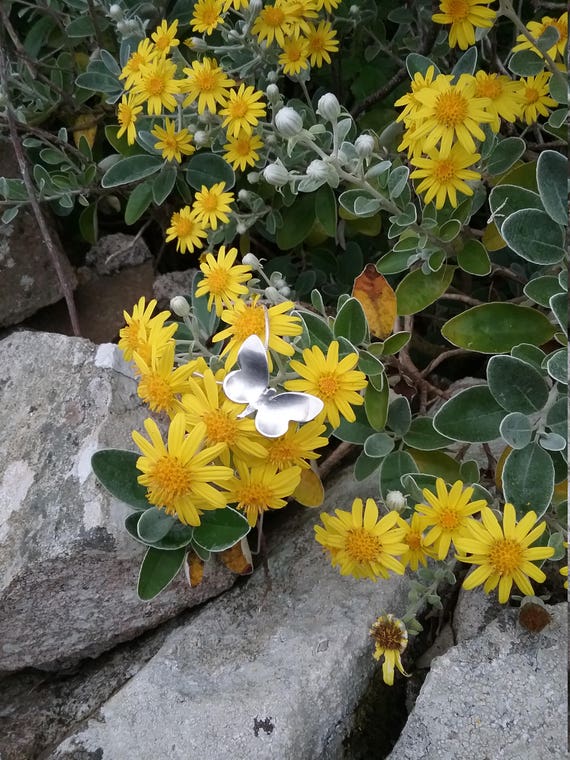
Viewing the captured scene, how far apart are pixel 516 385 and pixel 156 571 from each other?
87 centimetres

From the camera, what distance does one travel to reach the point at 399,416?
71.7 inches

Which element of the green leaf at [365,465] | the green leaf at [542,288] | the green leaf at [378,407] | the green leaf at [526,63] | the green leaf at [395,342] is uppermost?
the green leaf at [526,63]

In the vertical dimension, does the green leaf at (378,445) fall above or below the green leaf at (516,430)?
below

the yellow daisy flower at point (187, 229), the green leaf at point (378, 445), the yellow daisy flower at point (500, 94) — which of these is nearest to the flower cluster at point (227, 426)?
the green leaf at point (378, 445)

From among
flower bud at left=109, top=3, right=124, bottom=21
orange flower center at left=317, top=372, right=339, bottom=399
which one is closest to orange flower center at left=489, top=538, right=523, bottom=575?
orange flower center at left=317, top=372, right=339, bottom=399

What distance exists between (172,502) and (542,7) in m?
1.85

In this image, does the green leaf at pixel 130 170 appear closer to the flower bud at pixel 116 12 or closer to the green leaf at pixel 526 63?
the flower bud at pixel 116 12

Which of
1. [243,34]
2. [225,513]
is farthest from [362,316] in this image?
[243,34]

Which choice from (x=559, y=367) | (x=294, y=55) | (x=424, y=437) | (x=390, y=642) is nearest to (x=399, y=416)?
(x=424, y=437)

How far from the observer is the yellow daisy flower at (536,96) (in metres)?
2.00

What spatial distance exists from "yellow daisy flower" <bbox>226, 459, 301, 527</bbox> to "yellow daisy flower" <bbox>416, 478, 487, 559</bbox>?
0.98 feet

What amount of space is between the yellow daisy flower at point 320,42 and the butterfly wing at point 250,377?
1.23 m

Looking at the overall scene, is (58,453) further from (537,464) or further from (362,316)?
(537,464)

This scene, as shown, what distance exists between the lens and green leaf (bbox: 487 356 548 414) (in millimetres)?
1613
